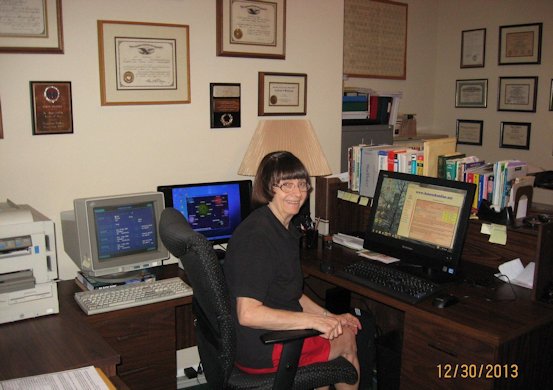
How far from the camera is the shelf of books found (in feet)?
8.56

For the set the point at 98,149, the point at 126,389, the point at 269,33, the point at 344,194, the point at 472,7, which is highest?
the point at 472,7

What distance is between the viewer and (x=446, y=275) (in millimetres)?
2561

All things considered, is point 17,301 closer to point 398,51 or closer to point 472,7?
point 398,51

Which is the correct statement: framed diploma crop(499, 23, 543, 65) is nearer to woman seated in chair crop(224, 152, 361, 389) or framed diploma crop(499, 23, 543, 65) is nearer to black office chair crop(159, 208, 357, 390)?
woman seated in chair crop(224, 152, 361, 389)

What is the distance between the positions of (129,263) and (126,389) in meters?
0.97

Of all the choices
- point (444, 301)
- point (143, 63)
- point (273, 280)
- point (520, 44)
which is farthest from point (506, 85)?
point (273, 280)

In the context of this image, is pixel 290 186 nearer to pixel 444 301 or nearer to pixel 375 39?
pixel 444 301

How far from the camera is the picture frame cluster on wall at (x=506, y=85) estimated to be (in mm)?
4531

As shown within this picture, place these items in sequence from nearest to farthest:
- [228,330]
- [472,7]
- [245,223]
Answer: [228,330], [245,223], [472,7]

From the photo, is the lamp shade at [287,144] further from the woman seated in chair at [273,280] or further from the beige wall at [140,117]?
the woman seated in chair at [273,280]

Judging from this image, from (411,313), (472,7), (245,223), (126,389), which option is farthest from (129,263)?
(472,7)

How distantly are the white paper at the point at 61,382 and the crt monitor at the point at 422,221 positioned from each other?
151cm

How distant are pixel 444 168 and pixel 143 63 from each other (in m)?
1.58

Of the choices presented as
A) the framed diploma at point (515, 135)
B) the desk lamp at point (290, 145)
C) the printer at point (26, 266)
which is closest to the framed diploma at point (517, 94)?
the framed diploma at point (515, 135)
